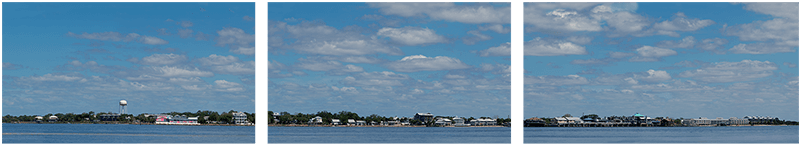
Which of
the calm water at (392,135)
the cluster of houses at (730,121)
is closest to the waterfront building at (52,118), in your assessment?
the calm water at (392,135)

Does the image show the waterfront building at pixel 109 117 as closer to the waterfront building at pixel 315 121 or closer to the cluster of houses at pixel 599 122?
the waterfront building at pixel 315 121

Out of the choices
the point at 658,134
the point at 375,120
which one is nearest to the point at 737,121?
the point at 658,134

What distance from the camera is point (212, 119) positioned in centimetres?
2661

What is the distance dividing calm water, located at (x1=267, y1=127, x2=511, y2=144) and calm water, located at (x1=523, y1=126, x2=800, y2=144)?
6.24 ft

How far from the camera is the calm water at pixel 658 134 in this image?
74.3 feet

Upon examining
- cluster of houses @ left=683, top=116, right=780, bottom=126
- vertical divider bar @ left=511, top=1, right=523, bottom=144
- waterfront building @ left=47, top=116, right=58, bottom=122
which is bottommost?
cluster of houses @ left=683, top=116, right=780, bottom=126

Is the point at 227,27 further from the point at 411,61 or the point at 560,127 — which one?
the point at 560,127

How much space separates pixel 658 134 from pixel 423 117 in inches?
426

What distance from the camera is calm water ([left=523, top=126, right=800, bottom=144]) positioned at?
22656 millimetres

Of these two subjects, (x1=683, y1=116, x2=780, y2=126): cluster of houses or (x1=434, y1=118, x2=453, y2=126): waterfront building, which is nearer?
(x1=683, y1=116, x2=780, y2=126): cluster of houses

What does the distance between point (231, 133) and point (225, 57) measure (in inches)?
413

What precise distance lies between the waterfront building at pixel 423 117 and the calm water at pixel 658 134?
4.36 metres

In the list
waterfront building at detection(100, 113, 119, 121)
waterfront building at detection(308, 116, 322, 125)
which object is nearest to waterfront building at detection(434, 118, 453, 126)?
waterfront building at detection(308, 116, 322, 125)

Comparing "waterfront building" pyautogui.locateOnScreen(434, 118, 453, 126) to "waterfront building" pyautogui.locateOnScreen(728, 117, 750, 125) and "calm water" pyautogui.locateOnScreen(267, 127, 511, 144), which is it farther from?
"waterfront building" pyautogui.locateOnScreen(728, 117, 750, 125)
